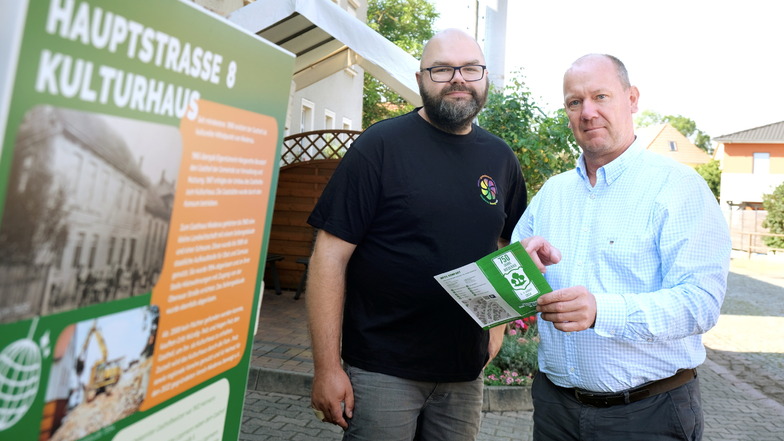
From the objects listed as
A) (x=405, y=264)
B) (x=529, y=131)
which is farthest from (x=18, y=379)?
(x=529, y=131)

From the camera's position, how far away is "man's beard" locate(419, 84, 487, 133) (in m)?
2.63

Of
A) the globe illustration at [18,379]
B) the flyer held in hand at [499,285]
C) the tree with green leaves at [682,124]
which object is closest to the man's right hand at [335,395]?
the flyer held in hand at [499,285]

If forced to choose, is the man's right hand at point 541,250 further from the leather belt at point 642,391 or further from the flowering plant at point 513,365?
the flowering plant at point 513,365

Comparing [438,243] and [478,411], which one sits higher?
[438,243]

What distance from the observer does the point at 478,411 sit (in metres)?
2.78

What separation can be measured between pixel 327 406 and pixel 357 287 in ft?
1.53

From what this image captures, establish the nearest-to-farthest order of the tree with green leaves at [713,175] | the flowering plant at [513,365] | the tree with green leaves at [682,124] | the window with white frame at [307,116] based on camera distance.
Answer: the flowering plant at [513,365] < the window with white frame at [307,116] < the tree with green leaves at [713,175] < the tree with green leaves at [682,124]

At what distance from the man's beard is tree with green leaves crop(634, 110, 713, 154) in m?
109

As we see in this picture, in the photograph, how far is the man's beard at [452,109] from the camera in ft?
8.64

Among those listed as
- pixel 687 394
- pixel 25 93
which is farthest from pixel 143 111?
pixel 687 394

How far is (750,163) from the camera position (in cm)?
4900

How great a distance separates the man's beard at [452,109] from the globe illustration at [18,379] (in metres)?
1.90

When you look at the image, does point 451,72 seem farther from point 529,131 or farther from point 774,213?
point 774,213

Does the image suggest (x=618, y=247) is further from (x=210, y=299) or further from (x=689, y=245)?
(x=210, y=299)
